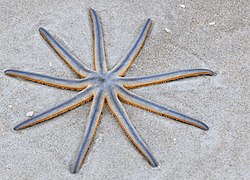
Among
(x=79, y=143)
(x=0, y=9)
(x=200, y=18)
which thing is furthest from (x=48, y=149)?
(x=200, y=18)

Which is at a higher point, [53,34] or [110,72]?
[110,72]

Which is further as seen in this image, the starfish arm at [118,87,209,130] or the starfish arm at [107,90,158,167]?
the starfish arm at [118,87,209,130]

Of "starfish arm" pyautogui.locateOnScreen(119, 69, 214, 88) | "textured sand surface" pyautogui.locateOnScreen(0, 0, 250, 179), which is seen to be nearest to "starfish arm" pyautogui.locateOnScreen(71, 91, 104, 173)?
"textured sand surface" pyautogui.locateOnScreen(0, 0, 250, 179)

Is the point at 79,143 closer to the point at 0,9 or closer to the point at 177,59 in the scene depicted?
the point at 177,59

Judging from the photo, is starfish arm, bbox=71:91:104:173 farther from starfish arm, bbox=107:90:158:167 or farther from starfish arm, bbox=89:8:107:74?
starfish arm, bbox=89:8:107:74

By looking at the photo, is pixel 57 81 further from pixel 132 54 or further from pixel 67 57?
pixel 132 54

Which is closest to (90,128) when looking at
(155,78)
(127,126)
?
(127,126)

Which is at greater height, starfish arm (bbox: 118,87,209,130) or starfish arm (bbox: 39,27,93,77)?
starfish arm (bbox: 118,87,209,130)
